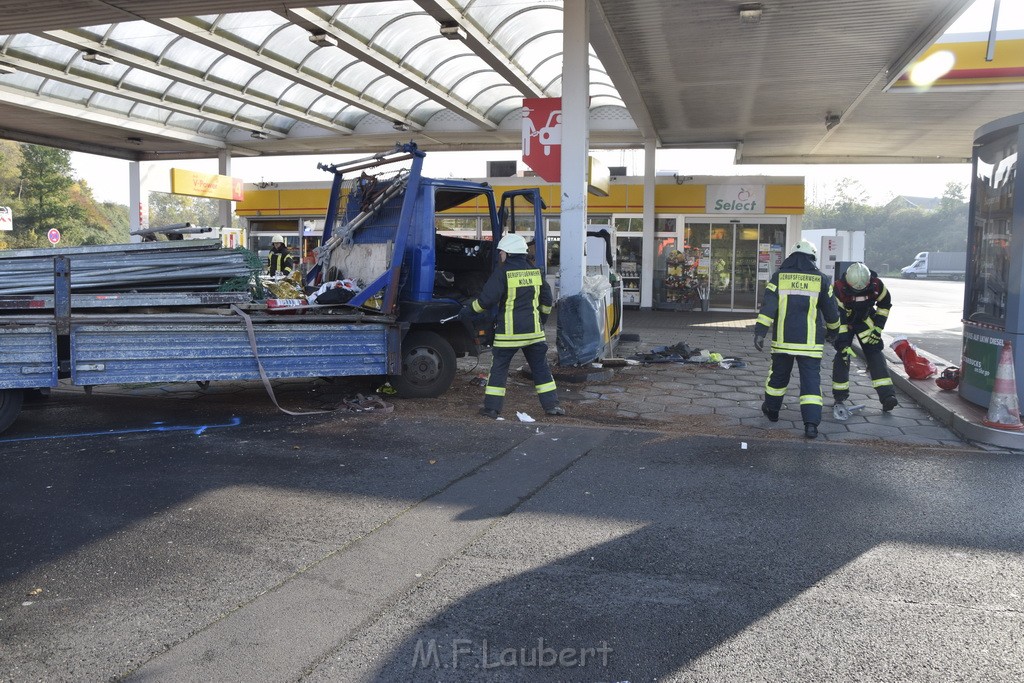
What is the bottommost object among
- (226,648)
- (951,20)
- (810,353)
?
(226,648)

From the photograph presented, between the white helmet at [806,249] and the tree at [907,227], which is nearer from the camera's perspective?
the white helmet at [806,249]

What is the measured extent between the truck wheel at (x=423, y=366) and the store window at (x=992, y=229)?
553 centimetres

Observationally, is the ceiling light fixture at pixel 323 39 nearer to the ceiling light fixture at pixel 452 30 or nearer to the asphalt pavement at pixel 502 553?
the ceiling light fixture at pixel 452 30

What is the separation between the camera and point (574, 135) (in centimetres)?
1074

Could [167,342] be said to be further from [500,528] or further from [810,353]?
[810,353]

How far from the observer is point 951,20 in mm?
11289

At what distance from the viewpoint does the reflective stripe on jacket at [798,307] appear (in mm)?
7230

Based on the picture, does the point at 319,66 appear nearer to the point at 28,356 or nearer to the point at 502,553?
the point at 28,356

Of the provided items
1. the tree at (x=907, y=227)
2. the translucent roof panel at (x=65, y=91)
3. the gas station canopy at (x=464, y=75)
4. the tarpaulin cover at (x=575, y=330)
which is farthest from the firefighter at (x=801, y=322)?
the tree at (x=907, y=227)

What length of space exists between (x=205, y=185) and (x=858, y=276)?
17.8 meters

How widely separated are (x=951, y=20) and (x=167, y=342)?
Answer: 11.2m

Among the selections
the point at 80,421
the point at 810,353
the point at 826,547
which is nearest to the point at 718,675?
the point at 826,547

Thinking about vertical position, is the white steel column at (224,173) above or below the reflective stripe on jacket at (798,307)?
above

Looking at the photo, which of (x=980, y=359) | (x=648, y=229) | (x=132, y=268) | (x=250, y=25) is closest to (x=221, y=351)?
(x=132, y=268)
